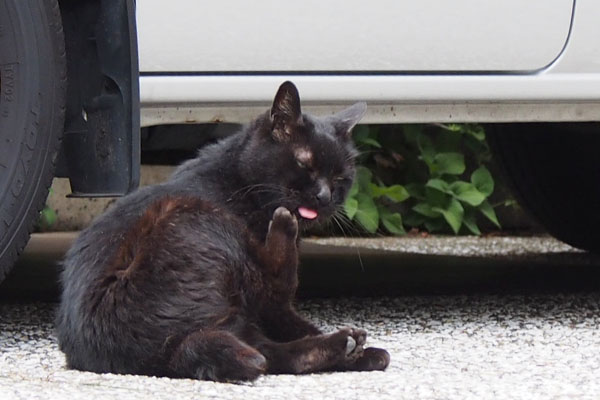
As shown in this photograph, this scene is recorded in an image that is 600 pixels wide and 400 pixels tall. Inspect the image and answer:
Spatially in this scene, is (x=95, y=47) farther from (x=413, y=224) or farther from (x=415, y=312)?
(x=413, y=224)

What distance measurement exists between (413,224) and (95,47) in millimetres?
3702

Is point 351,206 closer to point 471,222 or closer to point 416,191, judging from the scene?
point 416,191

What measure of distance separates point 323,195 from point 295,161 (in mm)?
122

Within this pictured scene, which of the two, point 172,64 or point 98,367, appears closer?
point 98,367

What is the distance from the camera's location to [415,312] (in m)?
3.65

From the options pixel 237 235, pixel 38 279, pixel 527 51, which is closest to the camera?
pixel 237 235

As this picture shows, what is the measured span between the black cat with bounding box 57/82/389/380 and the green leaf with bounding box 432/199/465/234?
306 cm

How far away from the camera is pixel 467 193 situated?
606cm

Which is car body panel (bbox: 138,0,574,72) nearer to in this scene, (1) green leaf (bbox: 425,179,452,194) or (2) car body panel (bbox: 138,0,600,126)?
(2) car body panel (bbox: 138,0,600,126)

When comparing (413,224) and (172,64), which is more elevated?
(172,64)

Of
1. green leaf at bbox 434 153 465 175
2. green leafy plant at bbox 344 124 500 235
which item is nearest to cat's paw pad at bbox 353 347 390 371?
green leafy plant at bbox 344 124 500 235

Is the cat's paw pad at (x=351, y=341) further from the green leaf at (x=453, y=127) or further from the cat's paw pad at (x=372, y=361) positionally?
the green leaf at (x=453, y=127)

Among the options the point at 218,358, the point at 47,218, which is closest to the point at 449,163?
the point at 47,218

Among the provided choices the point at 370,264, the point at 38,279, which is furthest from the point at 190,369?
the point at 370,264
